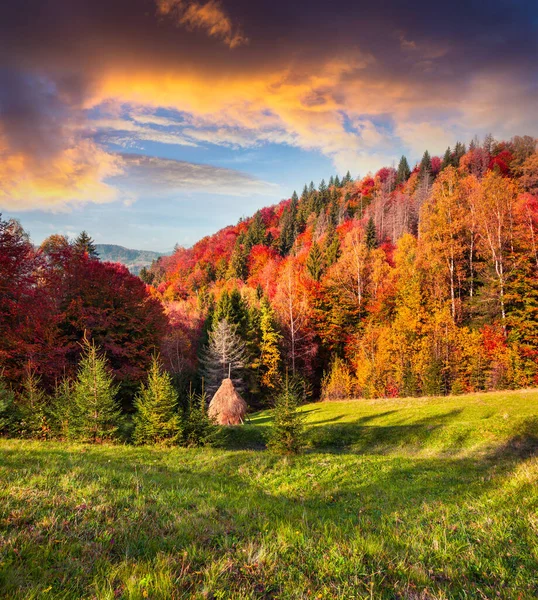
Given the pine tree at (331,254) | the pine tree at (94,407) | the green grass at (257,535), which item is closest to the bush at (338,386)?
the pine tree at (331,254)

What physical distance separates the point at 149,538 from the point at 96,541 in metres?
0.56

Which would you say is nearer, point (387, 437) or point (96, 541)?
point (96, 541)

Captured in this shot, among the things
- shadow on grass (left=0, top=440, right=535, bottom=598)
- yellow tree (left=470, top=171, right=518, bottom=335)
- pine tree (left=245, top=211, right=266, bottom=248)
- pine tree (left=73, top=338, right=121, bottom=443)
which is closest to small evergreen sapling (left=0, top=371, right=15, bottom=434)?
pine tree (left=73, top=338, right=121, bottom=443)

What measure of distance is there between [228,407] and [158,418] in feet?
50.2

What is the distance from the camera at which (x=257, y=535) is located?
3961mm

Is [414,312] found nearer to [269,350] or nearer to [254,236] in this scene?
[269,350]

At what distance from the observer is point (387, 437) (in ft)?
65.4

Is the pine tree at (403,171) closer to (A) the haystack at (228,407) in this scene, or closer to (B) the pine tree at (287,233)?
(B) the pine tree at (287,233)

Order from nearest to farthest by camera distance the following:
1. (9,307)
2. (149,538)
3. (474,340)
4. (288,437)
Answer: (149,538) → (288,437) → (9,307) → (474,340)

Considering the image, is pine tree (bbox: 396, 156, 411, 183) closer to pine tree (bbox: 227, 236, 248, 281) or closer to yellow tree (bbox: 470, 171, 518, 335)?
pine tree (bbox: 227, 236, 248, 281)

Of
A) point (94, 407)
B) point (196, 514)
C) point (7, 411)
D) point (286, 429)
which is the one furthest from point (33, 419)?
point (196, 514)

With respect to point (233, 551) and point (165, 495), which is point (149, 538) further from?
point (165, 495)

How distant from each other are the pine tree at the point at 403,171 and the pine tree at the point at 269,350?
322 feet

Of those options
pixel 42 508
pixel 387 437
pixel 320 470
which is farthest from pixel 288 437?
pixel 42 508
